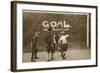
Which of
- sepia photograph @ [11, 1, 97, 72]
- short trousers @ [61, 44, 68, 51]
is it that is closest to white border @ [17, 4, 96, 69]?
sepia photograph @ [11, 1, 97, 72]

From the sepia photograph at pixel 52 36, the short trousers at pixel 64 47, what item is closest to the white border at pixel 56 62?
the sepia photograph at pixel 52 36

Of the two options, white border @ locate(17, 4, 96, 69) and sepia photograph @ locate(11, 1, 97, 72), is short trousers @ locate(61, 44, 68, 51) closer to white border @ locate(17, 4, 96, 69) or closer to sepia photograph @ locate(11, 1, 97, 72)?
sepia photograph @ locate(11, 1, 97, 72)

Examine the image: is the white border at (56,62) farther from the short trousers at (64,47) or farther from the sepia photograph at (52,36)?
the short trousers at (64,47)

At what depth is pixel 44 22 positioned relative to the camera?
190 centimetres

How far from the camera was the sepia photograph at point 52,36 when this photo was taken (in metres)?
1.79

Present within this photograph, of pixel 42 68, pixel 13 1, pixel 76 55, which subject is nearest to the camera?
pixel 13 1

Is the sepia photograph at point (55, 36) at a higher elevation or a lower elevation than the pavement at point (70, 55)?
higher

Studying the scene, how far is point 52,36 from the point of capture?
1.93m

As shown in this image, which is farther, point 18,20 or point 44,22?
point 44,22

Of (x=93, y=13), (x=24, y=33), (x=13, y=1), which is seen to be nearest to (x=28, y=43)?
(x=24, y=33)

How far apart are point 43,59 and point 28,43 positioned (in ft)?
0.63

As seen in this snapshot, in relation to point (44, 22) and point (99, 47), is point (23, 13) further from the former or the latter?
point (99, 47)

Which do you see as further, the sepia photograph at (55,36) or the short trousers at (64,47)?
the short trousers at (64,47)

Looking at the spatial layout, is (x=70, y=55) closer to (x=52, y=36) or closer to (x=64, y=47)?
(x=64, y=47)
